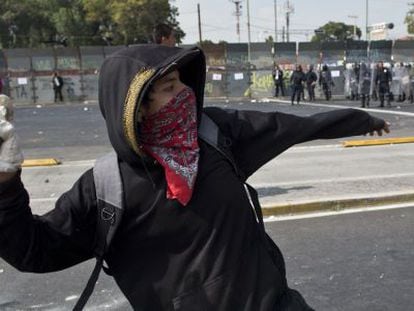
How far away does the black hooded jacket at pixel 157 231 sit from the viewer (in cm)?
179

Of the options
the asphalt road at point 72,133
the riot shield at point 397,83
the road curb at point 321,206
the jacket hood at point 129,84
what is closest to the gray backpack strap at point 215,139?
the jacket hood at point 129,84

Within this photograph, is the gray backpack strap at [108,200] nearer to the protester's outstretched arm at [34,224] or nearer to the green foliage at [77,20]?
the protester's outstretched arm at [34,224]

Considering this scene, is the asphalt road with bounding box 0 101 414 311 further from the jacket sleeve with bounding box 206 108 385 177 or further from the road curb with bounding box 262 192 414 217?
the jacket sleeve with bounding box 206 108 385 177

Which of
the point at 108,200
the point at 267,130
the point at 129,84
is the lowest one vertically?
the point at 108,200

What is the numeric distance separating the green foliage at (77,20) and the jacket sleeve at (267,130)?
6203 cm

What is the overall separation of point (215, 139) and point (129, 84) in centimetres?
36

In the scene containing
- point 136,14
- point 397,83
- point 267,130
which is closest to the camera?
point 267,130

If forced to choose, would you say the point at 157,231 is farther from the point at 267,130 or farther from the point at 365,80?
the point at 365,80

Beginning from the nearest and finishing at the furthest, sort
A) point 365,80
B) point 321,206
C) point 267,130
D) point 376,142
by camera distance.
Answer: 1. point 267,130
2. point 321,206
3. point 376,142
4. point 365,80

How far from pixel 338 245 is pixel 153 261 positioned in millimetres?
3893

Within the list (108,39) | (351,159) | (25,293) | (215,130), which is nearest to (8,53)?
(351,159)

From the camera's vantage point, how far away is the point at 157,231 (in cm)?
185

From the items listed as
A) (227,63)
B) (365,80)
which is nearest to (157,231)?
(365,80)

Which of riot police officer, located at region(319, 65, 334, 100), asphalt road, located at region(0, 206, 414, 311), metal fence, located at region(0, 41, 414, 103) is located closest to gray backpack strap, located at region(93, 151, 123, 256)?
asphalt road, located at region(0, 206, 414, 311)
